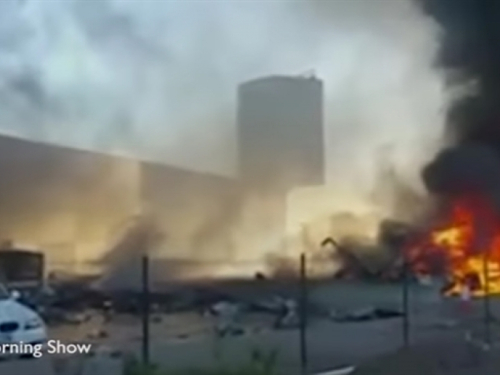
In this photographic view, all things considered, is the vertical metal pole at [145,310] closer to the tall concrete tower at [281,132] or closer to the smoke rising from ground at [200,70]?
the smoke rising from ground at [200,70]

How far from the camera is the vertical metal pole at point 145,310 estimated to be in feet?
14.2


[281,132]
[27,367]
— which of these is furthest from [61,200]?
[281,132]

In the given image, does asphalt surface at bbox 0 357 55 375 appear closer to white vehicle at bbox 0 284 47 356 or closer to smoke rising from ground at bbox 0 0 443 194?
white vehicle at bbox 0 284 47 356

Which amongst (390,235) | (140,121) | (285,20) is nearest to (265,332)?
(390,235)

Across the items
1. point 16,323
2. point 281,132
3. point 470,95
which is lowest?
point 16,323

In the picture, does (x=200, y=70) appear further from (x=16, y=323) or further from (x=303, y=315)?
(x=16, y=323)

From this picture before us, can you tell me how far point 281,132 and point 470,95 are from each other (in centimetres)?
96

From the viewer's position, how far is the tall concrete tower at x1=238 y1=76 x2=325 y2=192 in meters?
4.59

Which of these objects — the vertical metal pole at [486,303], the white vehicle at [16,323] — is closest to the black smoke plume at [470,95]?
the vertical metal pole at [486,303]

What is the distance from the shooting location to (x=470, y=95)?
505 cm

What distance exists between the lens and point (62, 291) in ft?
13.8

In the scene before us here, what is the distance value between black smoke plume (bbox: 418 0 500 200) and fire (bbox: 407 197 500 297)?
0.12 meters

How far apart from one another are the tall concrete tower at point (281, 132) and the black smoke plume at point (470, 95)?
21.7 inches

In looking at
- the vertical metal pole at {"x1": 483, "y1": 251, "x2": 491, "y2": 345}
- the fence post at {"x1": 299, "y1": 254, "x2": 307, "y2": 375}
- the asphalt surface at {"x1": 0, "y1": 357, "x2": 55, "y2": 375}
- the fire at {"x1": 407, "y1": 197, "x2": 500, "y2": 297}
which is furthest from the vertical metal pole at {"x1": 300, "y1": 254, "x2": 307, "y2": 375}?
the asphalt surface at {"x1": 0, "y1": 357, "x2": 55, "y2": 375}
